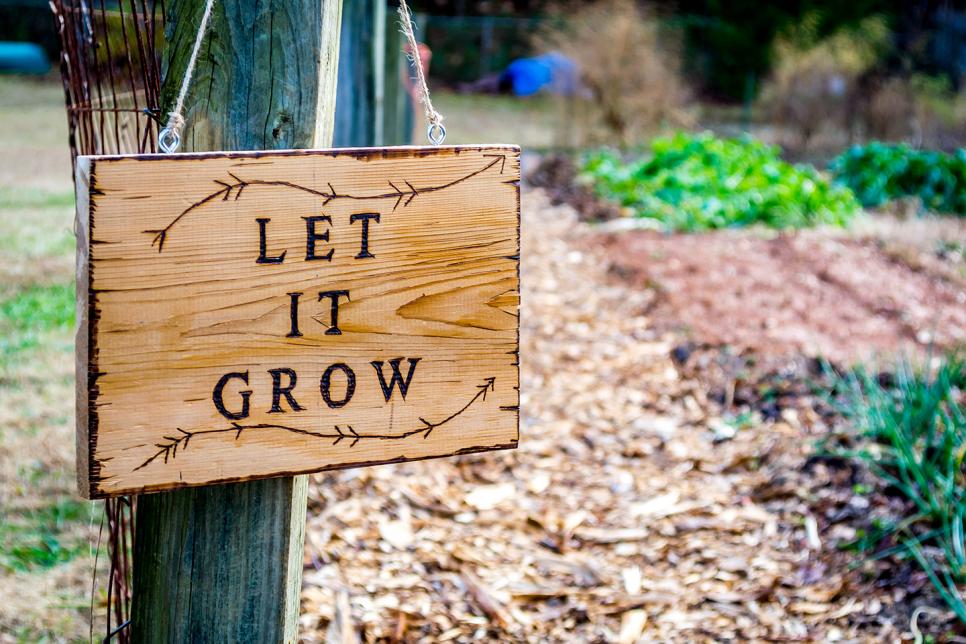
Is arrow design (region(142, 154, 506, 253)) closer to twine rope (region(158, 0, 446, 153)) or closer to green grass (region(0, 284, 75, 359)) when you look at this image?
twine rope (region(158, 0, 446, 153))

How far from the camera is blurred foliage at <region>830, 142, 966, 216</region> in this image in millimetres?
8359

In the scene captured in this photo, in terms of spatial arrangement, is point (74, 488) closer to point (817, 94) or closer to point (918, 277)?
point (918, 277)

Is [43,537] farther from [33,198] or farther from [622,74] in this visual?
[622,74]

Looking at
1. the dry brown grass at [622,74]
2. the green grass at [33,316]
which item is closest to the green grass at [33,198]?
the green grass at [33,316]

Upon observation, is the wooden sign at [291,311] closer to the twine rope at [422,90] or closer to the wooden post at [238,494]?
the twine rope at [422,90]

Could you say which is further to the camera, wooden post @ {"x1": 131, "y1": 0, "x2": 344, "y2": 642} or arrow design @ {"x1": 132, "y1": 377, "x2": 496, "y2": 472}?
wooden post @ {"x1": 131, "y1": 0, "x2": 344, "y2": 642}

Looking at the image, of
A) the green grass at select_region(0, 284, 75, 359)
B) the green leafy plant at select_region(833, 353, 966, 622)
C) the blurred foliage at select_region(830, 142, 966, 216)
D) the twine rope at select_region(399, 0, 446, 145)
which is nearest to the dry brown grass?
the blurred foliage at select_region(830, 142, 966, 216)

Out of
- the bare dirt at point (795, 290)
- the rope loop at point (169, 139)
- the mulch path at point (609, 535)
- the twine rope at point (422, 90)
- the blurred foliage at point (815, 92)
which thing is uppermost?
the blurred foliage at point (815, 92)

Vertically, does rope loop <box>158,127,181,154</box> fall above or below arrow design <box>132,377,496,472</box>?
above

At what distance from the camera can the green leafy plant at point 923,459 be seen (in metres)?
2.86

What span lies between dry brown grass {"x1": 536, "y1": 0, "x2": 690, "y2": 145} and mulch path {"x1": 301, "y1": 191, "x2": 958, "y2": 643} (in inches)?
284

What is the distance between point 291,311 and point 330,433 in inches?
7.9

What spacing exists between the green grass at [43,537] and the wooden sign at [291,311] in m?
1.62

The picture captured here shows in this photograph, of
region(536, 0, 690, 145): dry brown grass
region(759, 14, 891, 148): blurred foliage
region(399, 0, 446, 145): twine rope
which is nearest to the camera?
region(399, 0, 446, 145): twine rope
